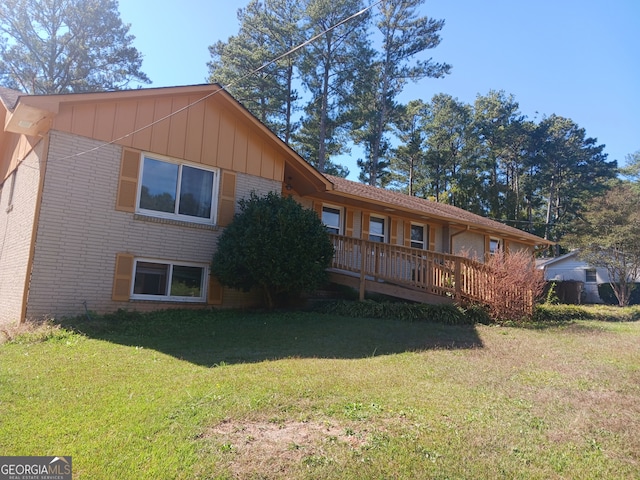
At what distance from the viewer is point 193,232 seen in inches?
424

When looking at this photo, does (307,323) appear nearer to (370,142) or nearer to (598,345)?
(598,345)

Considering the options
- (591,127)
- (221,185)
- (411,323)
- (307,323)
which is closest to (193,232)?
(221,185)

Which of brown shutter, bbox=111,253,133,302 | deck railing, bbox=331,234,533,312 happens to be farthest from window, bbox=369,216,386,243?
brown shutter, bbox=111,253,133,302

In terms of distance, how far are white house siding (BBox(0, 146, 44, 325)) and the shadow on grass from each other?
5.08 ft

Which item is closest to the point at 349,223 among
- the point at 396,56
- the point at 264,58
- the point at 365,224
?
the point at 365,224

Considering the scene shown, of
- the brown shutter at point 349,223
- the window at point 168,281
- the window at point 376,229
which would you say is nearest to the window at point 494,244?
the window at point 376,229

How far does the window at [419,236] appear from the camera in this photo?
58.0 ft

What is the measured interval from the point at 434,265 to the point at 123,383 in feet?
27.5

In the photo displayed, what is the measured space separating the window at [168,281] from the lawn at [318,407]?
2224 millimetres

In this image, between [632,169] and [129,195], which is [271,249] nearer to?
[129,195]

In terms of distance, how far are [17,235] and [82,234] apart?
6.47ft

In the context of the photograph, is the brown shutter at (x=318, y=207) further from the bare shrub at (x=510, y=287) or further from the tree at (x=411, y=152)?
the tree at (x=411, y=152)

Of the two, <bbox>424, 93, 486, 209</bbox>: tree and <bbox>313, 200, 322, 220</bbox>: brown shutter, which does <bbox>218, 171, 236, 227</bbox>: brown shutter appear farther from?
<bbox>424, 93, 486, 209</bbox>: tree

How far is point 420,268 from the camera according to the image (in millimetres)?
11578
